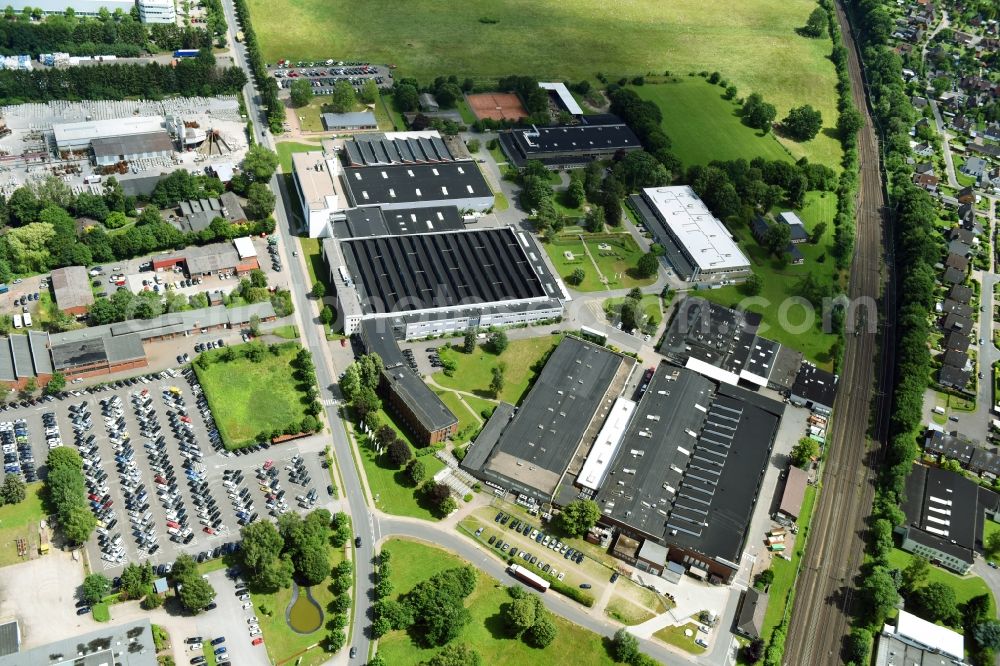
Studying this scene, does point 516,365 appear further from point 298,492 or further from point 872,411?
point 872,411

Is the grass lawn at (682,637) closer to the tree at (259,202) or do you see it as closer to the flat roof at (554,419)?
the flat roof at (554,419)

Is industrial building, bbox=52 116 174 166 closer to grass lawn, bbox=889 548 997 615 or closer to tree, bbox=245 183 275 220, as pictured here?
tree, bbox=245 183 275 220

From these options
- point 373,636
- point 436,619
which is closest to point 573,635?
point 436,619

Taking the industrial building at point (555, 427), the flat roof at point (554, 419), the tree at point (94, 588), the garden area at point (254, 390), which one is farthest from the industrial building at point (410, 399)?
the tree at point (94, 588)

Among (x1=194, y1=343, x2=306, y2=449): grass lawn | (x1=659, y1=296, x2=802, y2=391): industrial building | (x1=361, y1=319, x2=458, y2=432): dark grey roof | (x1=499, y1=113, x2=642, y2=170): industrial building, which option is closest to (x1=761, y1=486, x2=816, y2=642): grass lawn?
(x1=659, y1=296, x2=802, y2=391): industrial building

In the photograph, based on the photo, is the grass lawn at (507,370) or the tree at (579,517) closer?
the tree at (579,517)

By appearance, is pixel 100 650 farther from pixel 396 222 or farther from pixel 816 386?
pixel 816 386
